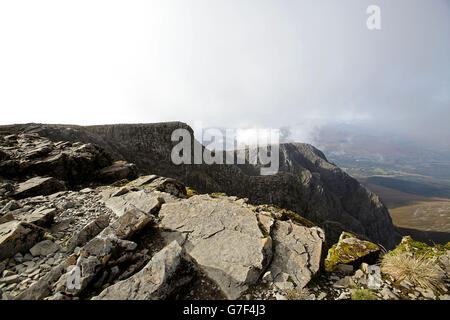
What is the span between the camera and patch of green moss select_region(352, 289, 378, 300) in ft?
15.3

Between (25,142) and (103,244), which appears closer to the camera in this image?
(103,244)

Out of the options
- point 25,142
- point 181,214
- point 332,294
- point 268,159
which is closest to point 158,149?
point 25,142

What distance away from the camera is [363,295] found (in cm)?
479

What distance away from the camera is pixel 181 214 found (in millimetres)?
8883

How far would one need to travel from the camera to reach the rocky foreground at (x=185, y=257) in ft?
15.3

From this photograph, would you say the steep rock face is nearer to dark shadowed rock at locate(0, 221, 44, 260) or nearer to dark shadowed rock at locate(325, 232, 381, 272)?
dark shadowed rock at locate(0, 221, 44, 260)

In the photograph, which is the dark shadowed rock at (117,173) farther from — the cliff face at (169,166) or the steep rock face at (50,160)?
the cliff face at (169,166)

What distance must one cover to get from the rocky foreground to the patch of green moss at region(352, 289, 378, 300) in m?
0.05

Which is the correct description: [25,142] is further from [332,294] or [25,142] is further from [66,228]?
[332,294]

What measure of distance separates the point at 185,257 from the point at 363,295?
5.11 metres

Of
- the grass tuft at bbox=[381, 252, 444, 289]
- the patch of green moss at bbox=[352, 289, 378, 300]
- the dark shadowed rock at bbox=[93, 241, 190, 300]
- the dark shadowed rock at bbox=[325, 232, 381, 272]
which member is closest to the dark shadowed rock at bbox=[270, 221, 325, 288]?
the dark shadowed rock at bbox=[325, 232, 381, 272]

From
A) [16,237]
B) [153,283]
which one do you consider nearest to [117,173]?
[16,237]

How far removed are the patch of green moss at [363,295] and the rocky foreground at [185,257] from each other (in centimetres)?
5
